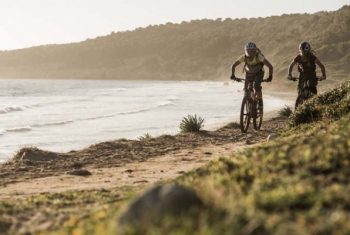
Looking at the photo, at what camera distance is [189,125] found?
1731 cm

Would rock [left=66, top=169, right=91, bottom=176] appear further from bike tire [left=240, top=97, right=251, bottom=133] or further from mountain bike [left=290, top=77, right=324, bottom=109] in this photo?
mountain bike [left=290, top=77, right=324, bottom=109]

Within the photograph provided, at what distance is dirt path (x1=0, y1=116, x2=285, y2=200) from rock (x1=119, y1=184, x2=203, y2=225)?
436 cm

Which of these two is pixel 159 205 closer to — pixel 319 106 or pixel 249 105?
pixel 319 106

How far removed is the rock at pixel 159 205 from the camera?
464cm

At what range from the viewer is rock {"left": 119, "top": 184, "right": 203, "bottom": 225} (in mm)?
4645

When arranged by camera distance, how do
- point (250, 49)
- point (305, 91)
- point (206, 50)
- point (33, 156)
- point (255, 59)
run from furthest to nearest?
point (206, 50) < point (305, 91) < point (255, 59) < point (250, 49) < point (33, 156)

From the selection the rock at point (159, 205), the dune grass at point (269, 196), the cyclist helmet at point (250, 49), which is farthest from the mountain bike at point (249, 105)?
the rock at point (159, 205)

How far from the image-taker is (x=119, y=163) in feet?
40.1

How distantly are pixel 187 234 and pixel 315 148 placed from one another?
3204mm

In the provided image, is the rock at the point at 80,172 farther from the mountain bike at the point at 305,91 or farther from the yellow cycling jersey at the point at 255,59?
the mountain bike at the point at 305,91

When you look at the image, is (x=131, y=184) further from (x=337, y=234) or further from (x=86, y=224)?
(x=337, y=234)

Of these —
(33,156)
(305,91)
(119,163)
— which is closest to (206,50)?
(305,91)

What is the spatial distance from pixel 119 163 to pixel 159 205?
754 cm

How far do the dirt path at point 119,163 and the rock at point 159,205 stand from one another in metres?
4.36
